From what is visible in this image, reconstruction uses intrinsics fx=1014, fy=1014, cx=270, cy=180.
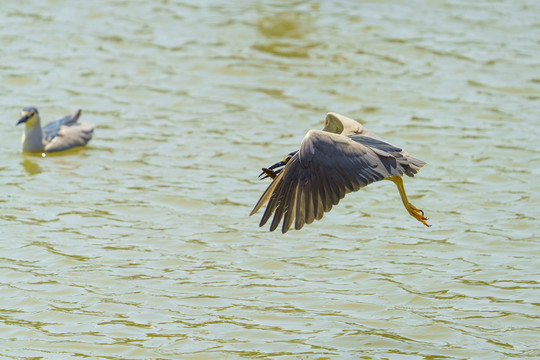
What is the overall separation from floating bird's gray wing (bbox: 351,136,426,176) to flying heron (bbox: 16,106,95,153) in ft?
15.8

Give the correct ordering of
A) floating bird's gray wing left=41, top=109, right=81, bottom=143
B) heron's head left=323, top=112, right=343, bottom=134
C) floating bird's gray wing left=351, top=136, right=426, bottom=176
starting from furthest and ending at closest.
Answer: floating bird's gray wing left=41, top=109, right=81, bottom=143
heron's head left=323, top=112, right=343, bottom=134
floating bird's gray wing left=351, top=136, right=426, bottom=176

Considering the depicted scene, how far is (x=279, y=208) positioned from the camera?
6.32 m

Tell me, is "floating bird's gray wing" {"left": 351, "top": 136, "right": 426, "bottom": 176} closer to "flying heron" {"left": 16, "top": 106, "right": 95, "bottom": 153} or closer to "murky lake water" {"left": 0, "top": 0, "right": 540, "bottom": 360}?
"murky lake water" {"left": 0, "top": 0, "right": 540, "bottom": 360}

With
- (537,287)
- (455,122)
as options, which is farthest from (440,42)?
(537,287)

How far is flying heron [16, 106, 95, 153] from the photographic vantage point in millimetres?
10977

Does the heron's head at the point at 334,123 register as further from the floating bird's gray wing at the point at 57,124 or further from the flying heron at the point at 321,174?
the floating bird's gray wing at the point at 57,124

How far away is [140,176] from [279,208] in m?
4.20

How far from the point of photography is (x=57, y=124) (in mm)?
11516

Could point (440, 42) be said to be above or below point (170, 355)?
above

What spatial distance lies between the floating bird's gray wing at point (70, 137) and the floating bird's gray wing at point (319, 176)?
4965 millimetres

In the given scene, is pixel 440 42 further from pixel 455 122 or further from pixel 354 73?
pixel 455 122

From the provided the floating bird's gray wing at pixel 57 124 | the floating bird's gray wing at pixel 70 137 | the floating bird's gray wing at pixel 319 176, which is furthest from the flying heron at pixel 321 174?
the floating bird's gray wing at pixel 57 124

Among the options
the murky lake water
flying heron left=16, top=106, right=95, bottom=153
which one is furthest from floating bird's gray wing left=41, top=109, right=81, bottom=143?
the murky lake water

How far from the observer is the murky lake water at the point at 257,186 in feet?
23.1
